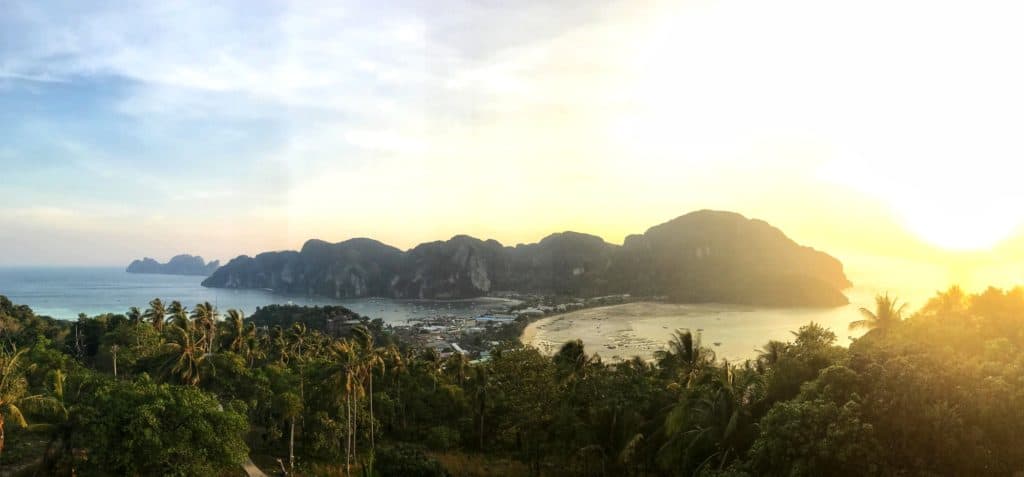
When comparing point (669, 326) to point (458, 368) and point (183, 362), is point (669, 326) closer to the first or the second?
point (458, 368)

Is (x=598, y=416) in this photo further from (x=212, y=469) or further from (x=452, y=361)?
(x=452, y=361)

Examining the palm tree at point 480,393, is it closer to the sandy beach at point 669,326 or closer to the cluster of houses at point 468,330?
the cluster of houses at point 468,330

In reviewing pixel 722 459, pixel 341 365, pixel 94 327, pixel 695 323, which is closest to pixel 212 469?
pixel 341 365

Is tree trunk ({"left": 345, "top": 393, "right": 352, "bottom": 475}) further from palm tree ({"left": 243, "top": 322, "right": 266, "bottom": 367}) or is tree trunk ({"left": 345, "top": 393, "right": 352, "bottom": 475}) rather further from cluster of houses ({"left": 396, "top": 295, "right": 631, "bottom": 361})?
cluster of houses ({"left": 396, "top": 295, "right": 631, "bottom": 361})

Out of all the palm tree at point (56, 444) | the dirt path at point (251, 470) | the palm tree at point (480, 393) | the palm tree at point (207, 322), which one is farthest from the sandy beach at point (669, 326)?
the palm tree at point (56, 444)

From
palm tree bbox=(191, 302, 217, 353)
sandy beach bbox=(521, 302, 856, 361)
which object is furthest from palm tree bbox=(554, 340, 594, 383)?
sandy beach bbox=(521, 302, 856, 361)

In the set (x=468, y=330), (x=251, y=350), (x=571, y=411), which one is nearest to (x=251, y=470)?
(x=571, y=411)
